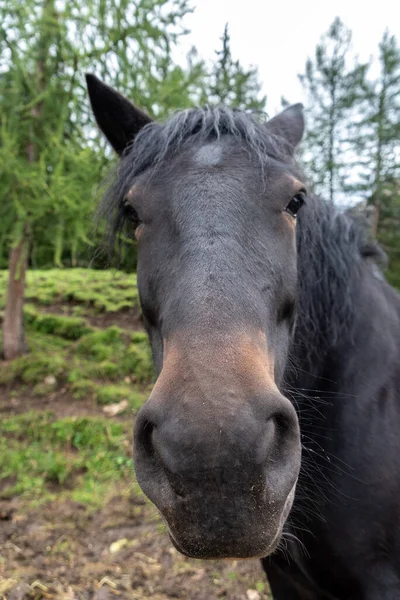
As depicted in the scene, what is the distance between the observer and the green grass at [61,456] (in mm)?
4527

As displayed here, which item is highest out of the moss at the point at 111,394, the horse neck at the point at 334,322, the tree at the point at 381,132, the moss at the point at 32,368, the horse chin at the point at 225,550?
the tree at the point at 381,132

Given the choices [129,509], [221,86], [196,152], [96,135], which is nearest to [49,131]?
[96,135]

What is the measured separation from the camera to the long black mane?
6.59 ft

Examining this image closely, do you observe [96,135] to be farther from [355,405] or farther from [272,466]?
[272,466]

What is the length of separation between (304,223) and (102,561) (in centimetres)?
320

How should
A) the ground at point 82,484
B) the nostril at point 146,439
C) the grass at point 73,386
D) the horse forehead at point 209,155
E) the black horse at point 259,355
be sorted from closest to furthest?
the black horse at point 259,355, the nostril at point 146,439, the horse forehead at point 209,155, the ground at point 82,484, the grass at point 73,386

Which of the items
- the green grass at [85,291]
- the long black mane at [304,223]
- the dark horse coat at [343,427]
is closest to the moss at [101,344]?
the green grass at [85,291]

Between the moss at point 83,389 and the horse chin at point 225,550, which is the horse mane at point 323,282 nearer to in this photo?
the horse chin at point 225,550

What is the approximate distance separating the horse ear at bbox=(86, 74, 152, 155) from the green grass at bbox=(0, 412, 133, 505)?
3.32 meters

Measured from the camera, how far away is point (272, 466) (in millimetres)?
1234

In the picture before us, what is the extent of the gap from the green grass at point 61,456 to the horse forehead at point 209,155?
3551mm

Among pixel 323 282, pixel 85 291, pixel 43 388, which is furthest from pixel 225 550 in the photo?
pixel 85 291

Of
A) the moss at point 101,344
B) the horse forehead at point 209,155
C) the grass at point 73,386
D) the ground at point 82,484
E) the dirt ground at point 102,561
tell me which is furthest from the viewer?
the moss at point 101,344

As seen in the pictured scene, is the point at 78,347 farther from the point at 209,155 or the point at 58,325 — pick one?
the point at 209,155
